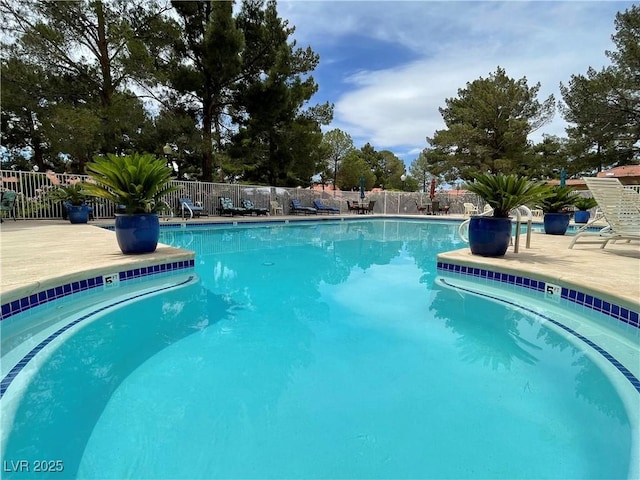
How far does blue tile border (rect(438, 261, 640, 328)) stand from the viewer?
9.16 ft

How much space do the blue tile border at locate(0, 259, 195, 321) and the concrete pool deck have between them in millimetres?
54

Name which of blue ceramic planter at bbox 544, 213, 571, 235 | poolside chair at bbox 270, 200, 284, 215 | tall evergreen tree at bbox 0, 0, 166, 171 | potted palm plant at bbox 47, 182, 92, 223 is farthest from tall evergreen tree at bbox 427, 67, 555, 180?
potted palm plant at bbox 47, 182, 92, 223

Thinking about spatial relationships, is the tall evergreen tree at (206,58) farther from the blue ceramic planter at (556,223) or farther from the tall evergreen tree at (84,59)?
the blue ceramic planter at (556,223)

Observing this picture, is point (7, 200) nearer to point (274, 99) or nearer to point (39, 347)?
point (39, 347)

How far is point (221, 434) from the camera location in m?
1.63

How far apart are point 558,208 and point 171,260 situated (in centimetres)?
911

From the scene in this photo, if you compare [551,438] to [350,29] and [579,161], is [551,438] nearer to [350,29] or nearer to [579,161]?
[350,29]

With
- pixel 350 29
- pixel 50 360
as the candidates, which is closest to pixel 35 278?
pixel 50 360

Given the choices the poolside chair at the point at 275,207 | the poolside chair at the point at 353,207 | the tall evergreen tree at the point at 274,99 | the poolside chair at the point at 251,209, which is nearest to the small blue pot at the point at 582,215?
the poolside chair at the point at 353,207

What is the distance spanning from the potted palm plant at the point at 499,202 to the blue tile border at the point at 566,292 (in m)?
0.57

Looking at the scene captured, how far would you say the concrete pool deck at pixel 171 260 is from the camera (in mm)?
3078

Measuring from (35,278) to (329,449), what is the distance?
125 inches

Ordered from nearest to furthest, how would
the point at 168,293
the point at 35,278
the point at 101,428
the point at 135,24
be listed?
the point at 101,428, the point at 35,278, the point at 168,293, the point at 135,24

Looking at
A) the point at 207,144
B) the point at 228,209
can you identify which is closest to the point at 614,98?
the point at 228,209
